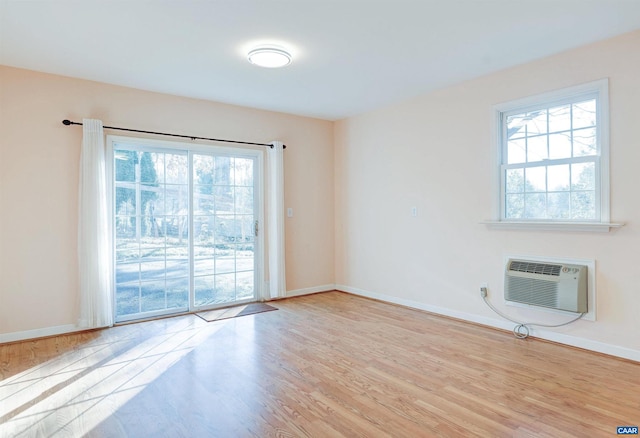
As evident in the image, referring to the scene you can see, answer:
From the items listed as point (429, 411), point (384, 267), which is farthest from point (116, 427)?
point (384, 267)

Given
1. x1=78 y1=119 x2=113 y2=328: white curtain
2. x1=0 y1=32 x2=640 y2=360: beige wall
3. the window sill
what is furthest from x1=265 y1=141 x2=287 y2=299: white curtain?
the window sill

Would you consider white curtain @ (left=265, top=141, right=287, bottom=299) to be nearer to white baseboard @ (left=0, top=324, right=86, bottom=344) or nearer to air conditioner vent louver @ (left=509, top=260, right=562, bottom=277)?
white baseboard @ (left=0, top=324, right=86, bottom=344)

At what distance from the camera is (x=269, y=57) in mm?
3318

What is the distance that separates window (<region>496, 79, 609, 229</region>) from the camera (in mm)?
3270

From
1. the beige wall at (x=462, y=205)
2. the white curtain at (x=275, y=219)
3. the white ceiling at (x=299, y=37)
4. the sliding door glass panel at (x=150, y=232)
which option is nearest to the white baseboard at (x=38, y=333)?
the sliding door glass panel at (x=150, y=232)

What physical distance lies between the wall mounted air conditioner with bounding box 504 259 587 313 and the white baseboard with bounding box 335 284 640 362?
301 mm

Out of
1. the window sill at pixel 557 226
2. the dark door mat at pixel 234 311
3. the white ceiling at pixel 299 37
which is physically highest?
the white ceiling at pixel 299 37

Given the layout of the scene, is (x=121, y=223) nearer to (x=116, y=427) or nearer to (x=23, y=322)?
(x=23, y=322)

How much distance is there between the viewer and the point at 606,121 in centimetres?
318

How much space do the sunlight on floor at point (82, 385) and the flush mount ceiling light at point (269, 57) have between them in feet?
8.65

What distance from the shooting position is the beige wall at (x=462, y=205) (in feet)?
10.2

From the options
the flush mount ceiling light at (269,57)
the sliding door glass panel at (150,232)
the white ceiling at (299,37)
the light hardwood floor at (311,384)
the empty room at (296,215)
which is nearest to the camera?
the light hardwood floor at (311,384)

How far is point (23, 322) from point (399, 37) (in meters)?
4.33

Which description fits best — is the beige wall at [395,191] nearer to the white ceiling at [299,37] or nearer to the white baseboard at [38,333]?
the white baseboard at [38,333]
